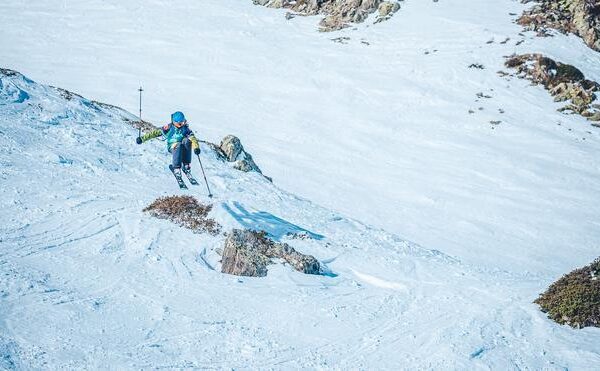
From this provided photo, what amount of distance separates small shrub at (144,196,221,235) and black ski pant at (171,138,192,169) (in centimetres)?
162

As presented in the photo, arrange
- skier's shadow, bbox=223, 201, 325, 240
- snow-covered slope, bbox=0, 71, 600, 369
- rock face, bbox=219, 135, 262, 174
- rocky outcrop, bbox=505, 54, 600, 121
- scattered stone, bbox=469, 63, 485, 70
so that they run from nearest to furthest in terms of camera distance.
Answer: snow-covered slope, bbox=0, 71, 600, 369, skier's shadow, bbox=223, 201, 325, 240, rock face, bbox=219, 135, 262, 174, rocky outcrop, bbox=505, 54, 600, 121, scattered stone, bbox=469, 63, 485, 70

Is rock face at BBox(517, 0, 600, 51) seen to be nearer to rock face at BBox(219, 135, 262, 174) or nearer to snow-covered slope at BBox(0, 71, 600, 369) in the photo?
rock face at BBox(219, 135, 262, 174)

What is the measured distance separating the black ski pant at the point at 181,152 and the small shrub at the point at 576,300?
9878 millimetres

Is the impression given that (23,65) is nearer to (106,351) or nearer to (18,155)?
(18,155)

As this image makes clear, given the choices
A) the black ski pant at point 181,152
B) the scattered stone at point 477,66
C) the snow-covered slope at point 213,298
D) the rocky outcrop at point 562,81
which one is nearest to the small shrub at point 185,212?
the snow-covered slope at point 213,298

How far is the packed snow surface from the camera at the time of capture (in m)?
8.34

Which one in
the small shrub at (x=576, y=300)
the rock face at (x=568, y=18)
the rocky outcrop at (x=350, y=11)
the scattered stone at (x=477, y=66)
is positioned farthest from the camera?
the rocky outcrop at (x=350, y=11)

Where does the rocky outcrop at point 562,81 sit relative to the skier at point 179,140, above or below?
above

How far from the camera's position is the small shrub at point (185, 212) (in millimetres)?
12062

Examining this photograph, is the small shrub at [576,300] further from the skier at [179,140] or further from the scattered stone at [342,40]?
the scattered stone at [342,40]

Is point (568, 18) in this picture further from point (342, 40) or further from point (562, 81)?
point (342, 40)

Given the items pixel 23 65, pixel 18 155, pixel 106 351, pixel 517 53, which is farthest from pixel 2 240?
pixel 517 53

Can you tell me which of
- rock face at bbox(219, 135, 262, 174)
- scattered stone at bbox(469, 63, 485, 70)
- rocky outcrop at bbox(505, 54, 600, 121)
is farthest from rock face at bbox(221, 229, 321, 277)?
scattered stone at bbox(469, 63, 485, 70)

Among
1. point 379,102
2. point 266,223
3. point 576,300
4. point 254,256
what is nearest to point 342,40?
point 379,102
